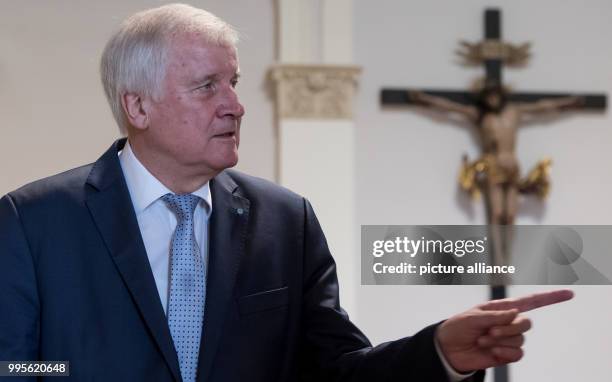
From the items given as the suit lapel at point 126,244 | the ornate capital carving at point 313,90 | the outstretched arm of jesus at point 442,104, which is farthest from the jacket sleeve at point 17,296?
the outstretched arm of jesus at point 442,104

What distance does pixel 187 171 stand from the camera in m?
2.66

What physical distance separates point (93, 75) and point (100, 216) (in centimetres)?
557

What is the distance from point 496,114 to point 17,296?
6137 mm

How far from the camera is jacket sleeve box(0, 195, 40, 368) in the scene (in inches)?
93.3

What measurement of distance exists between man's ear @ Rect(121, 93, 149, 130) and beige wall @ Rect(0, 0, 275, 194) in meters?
5.09

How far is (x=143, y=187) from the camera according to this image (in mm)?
2664

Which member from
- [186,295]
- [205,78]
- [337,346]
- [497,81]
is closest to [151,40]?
[205,78]

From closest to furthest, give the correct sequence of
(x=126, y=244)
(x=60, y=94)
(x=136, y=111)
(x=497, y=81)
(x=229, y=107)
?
(x=126, y=244)
(x=229, y=107)
(x=136, y=111)
(x=60, y=94)
(x=497, y=81)

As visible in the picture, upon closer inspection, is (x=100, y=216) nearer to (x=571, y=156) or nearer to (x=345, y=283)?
(x=345, y=283)

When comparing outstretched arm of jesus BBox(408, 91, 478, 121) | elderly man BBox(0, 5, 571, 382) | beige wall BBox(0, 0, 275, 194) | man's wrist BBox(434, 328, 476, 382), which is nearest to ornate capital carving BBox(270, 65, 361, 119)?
beige wall BBox(0, 0, 275, 194)

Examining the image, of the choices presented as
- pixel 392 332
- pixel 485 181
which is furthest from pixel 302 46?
pixel 392 332

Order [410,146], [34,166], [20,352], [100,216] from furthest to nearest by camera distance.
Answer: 1. [410,146]
2. [34,166]
3. [100,216]
4. [20,352]

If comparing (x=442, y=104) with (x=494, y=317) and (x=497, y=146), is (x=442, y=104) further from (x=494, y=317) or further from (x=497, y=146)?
(x=494, y=317)

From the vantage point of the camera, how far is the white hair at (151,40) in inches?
105
